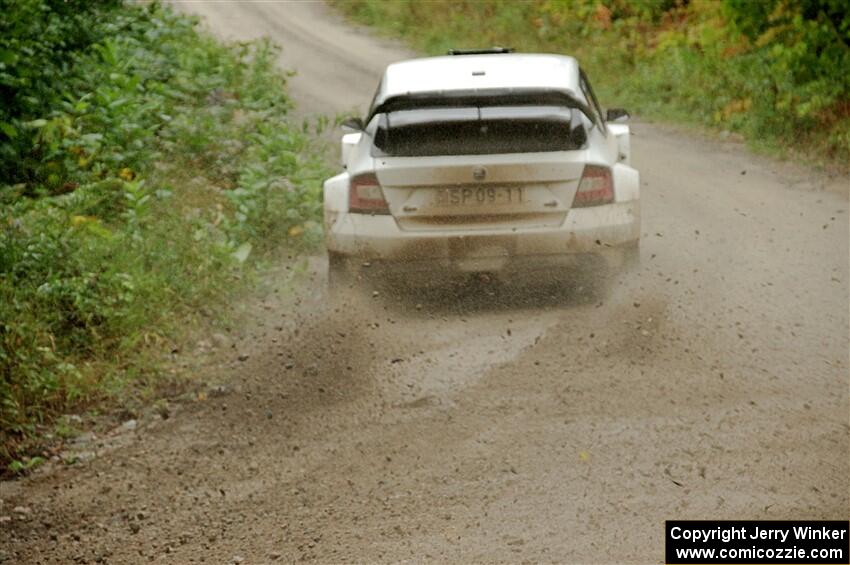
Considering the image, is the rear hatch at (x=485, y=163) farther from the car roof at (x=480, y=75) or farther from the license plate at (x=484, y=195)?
the car roof at (x=480, y=75)

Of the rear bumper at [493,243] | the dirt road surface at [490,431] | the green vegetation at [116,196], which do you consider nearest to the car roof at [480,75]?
the rear bumper at [493,243]

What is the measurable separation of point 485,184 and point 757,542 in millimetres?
3605

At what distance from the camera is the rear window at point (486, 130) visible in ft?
26.8

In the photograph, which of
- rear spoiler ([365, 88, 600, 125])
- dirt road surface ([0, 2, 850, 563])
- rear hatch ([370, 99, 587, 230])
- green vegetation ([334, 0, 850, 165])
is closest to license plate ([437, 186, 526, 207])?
rear hatch ([370, 99, 587, 230])

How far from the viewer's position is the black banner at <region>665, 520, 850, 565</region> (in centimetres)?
498

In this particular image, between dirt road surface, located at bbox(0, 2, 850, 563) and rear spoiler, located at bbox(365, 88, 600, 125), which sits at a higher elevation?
rear spoiler, located at bbox(365, 88, 600, 125)

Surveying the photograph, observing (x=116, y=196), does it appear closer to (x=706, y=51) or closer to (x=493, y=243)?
(x=493, y=243)

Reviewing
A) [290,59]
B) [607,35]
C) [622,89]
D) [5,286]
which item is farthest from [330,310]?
[290,59]

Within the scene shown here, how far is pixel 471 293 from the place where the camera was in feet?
29.9

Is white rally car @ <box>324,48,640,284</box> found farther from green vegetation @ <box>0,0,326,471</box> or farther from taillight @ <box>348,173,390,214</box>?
green vegetation @ <box>0,0,326,471</box>

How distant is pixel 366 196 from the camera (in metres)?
8.39

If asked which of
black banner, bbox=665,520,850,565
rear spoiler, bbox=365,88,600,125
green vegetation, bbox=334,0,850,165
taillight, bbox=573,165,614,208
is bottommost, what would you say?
green vegetation, bbox=334,0,850,165

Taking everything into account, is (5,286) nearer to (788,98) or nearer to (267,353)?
(267,353)

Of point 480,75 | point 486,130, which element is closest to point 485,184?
point 486,130
